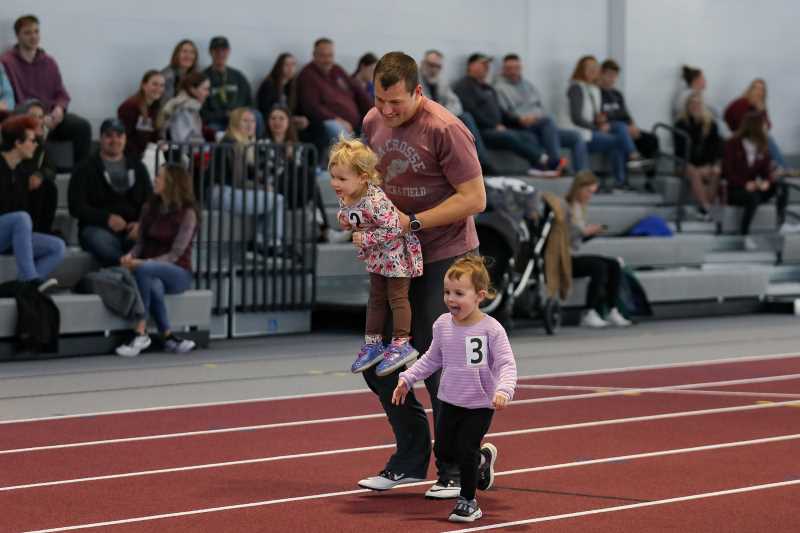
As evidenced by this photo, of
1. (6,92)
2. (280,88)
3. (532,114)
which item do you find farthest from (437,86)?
(6,92)

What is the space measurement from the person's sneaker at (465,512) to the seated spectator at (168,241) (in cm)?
660

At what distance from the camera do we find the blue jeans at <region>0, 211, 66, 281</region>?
1187 cm

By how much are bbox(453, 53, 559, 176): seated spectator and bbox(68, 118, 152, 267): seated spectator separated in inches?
231

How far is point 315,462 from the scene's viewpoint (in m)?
7.50

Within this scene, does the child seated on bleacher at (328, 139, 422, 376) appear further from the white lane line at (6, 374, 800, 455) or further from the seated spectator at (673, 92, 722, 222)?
the seated spectator at (673, 92, 722, 222)

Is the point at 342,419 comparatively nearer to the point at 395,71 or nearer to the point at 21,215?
the point at 395,71

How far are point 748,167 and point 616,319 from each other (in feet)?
15.6

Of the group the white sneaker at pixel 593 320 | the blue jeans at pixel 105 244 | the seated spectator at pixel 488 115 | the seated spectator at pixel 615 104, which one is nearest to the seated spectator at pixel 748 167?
the seated spectator at pixel 615 104

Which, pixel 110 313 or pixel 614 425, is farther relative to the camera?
pixel 110 313

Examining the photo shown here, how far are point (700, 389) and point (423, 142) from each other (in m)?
4.52

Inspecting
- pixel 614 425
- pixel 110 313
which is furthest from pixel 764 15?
pixel 614 425

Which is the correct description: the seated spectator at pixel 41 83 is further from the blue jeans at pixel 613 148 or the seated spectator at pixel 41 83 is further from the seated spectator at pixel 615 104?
the seated spectator at pixel 615 104

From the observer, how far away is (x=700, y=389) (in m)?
10.4

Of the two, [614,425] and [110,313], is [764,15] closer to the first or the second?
[110,313]
